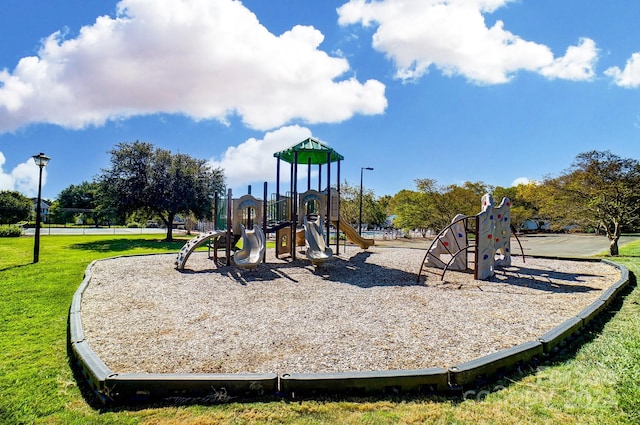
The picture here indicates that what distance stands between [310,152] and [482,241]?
827 cm

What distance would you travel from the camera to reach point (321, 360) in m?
Result: 4.19

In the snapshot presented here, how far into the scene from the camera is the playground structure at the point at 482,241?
9.91 metres

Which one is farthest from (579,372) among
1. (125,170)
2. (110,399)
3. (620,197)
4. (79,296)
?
(125,170)

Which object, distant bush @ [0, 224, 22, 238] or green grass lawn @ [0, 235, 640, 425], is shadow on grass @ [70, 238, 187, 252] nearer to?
distant bush @ [0, 224, 22, 238]

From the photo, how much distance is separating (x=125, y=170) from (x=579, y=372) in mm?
29967

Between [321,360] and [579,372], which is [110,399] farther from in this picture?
[579,372]

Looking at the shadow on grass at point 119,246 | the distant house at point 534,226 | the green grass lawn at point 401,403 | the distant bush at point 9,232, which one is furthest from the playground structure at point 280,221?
the distant house at point 534,226

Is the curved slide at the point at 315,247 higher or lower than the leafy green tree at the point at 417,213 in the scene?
lower

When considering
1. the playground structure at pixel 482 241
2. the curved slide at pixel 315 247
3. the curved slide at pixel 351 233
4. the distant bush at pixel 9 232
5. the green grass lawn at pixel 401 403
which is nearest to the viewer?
the green grass lawn at pixel 401 403

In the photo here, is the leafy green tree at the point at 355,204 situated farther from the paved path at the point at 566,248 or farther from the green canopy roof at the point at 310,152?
the green canopy roof at the point at 310,152

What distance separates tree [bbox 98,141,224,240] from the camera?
88.6 feet

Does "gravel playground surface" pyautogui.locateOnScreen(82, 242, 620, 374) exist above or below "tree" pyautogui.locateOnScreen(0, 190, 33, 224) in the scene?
below

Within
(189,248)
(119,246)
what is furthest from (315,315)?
(119,246)

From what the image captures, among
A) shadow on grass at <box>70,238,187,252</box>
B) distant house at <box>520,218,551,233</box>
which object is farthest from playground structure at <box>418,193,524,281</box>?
distant house at <box>520,218,551,233</box>
